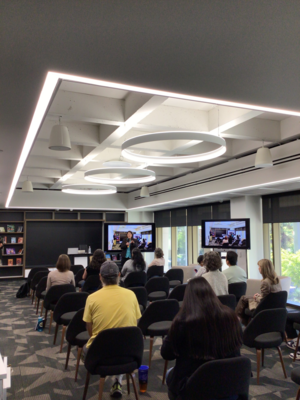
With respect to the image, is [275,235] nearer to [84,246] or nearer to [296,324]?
[296,324]

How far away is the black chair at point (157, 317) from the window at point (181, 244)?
7464mm

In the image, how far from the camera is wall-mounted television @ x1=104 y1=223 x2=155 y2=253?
449 inches

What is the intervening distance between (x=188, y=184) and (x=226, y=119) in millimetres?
4305

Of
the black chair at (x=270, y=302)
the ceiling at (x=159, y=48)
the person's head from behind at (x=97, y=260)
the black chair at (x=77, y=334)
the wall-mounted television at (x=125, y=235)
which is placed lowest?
the black chair at (x=77, y=334)

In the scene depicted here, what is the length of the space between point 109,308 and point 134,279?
3.67 metres

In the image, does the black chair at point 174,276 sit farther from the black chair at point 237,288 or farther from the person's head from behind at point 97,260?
the black chair at point 237,288

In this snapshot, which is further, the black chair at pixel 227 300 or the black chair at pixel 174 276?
the black chair at pixel 174 276

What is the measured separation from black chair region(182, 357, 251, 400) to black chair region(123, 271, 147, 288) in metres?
4.45

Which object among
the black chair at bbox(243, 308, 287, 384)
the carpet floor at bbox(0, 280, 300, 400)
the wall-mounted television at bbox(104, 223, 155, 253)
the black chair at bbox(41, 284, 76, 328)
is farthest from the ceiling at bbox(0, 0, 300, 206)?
the wall-mounted television at bbox(104, 223, 155, 253)

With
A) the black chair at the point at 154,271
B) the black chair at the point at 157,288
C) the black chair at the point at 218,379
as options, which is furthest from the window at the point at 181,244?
the black chair at the point at 218,379

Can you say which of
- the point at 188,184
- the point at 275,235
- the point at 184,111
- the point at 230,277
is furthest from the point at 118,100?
the point at 275,235

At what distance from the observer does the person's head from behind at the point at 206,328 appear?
2.12 meters

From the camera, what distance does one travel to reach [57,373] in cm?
378

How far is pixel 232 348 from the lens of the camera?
7.16 feet
